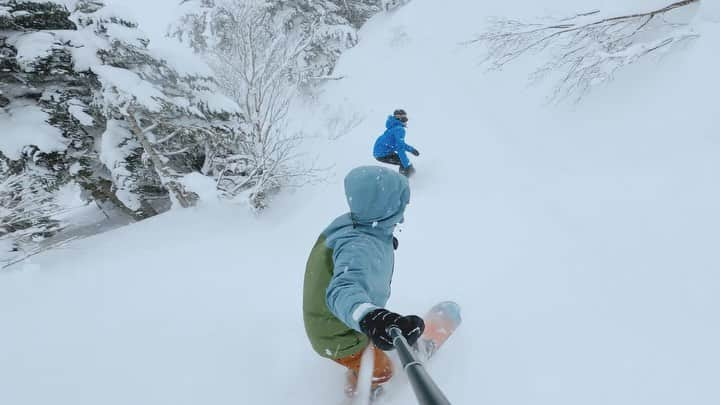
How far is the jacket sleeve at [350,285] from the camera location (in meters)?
1.42

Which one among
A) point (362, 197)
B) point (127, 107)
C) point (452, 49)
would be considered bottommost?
point (127, 107)

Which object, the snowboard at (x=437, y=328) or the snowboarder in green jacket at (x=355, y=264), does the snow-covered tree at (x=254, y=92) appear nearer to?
the snowboard at (x=437, y=328)

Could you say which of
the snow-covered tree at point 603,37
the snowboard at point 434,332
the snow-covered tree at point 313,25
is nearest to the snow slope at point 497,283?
the snowboard at point 434,332

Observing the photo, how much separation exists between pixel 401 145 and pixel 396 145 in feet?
0.39

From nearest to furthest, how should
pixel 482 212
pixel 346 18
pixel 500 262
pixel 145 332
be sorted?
pixel 145 332
pixel 500 262
pixel 482 212
pixel 346 18

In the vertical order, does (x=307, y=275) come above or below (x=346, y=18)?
below

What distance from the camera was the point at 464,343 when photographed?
2.47 m

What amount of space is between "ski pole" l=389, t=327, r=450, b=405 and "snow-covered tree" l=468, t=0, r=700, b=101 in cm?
523

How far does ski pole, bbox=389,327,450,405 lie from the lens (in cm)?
76

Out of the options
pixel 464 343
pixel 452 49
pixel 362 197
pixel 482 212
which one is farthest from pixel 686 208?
pixel 452 49

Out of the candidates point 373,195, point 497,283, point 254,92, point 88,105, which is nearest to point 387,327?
point 373,195

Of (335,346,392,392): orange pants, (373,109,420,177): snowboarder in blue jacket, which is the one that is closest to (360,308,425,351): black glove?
(335,346,392,392): orange pants

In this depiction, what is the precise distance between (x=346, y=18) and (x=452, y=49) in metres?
9.69

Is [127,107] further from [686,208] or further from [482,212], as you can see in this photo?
[686,208]
